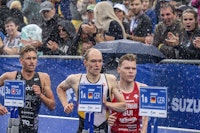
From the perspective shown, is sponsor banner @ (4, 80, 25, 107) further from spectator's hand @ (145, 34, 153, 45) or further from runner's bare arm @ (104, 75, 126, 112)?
spectator's hand @ (145, 34, 153, 45)

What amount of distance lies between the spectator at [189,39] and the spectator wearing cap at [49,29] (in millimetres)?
2370

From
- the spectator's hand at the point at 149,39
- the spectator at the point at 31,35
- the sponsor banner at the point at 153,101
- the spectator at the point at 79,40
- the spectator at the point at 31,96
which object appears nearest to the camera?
the sponsor banner at the point at 153,101

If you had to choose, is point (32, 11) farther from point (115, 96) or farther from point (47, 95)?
point (115, 96)

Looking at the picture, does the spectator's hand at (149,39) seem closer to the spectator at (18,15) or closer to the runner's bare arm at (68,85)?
the runner's bare arm at (68,85)

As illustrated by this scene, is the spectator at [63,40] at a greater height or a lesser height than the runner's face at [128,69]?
greater

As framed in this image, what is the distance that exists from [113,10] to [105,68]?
1.59m

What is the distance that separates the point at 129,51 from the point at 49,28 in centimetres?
280

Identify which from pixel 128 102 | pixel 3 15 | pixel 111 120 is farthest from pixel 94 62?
pixel 3 15

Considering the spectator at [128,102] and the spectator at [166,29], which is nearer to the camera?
the spectator at [128,102]

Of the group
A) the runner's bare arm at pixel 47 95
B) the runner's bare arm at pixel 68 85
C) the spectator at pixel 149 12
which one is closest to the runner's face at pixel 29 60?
the runner's bare arm at pixel 47 95

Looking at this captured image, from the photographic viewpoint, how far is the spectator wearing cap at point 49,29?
11.4 meters

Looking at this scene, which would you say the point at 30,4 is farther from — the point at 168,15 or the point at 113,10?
the point at 168,15

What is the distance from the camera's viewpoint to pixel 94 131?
8.62m

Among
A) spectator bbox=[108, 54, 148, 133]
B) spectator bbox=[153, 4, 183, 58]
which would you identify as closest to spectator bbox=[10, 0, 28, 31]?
spectator bbox=[153, 4, 183, 58]
